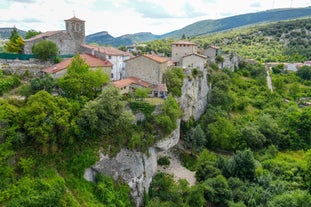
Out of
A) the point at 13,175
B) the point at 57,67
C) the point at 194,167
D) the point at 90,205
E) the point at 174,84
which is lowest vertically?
the point at 194,167

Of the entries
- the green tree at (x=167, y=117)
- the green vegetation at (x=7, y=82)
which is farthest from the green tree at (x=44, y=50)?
the green tree at (x=167, y=117)

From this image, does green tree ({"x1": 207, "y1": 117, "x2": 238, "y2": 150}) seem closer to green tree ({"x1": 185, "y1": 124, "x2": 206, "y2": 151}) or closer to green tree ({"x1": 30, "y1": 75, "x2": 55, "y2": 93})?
green tree ({"x1": 185, "y1": 124, "x2": 206, "y2": 151})

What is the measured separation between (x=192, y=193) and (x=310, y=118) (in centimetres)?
3459

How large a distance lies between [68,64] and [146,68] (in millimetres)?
13076

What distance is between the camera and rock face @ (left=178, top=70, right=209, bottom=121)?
5274 cm

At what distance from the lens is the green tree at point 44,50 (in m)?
44.7

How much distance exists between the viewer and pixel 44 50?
44844mm

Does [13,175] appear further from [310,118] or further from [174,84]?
[310,118]

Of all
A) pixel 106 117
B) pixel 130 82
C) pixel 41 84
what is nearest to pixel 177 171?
pixel 130 82

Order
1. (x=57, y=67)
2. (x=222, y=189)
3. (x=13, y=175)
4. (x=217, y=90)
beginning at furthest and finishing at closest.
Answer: (x=217, y=90), (x=57, y=67), (x=222, y=189), (x=13, y=175)

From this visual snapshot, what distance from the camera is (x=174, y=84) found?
48438 millimetres

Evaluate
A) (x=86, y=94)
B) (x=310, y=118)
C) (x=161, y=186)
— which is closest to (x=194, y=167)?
(x=161, y=186)

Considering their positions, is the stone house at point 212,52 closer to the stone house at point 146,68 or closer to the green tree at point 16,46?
the stone house at point 146,68

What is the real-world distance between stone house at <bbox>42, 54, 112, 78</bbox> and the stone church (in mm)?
7413
